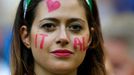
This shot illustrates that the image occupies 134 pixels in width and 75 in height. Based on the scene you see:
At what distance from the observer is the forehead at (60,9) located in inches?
131

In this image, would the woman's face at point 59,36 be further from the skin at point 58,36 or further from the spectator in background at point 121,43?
the spectator in background at point 121,43

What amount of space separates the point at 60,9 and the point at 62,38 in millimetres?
214

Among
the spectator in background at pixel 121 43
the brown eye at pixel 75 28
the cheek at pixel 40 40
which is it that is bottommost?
the spectator in background at pixel 121 43

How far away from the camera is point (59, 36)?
10.7 ft

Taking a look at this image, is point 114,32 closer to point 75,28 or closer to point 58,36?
point 75,28

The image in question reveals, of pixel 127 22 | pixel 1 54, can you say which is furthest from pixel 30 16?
pixel 127 22

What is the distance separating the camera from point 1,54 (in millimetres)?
5941

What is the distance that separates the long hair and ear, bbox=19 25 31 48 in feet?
0.11

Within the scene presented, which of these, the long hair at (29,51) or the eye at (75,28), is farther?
the long hair at (29,51)

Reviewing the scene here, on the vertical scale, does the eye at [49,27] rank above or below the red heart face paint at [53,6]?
below

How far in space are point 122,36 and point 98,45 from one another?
2.47m

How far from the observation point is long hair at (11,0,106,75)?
11.4ft

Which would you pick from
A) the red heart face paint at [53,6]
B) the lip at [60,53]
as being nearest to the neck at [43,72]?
the lip at [60,53]

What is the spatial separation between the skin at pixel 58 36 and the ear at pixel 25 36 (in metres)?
0.01
